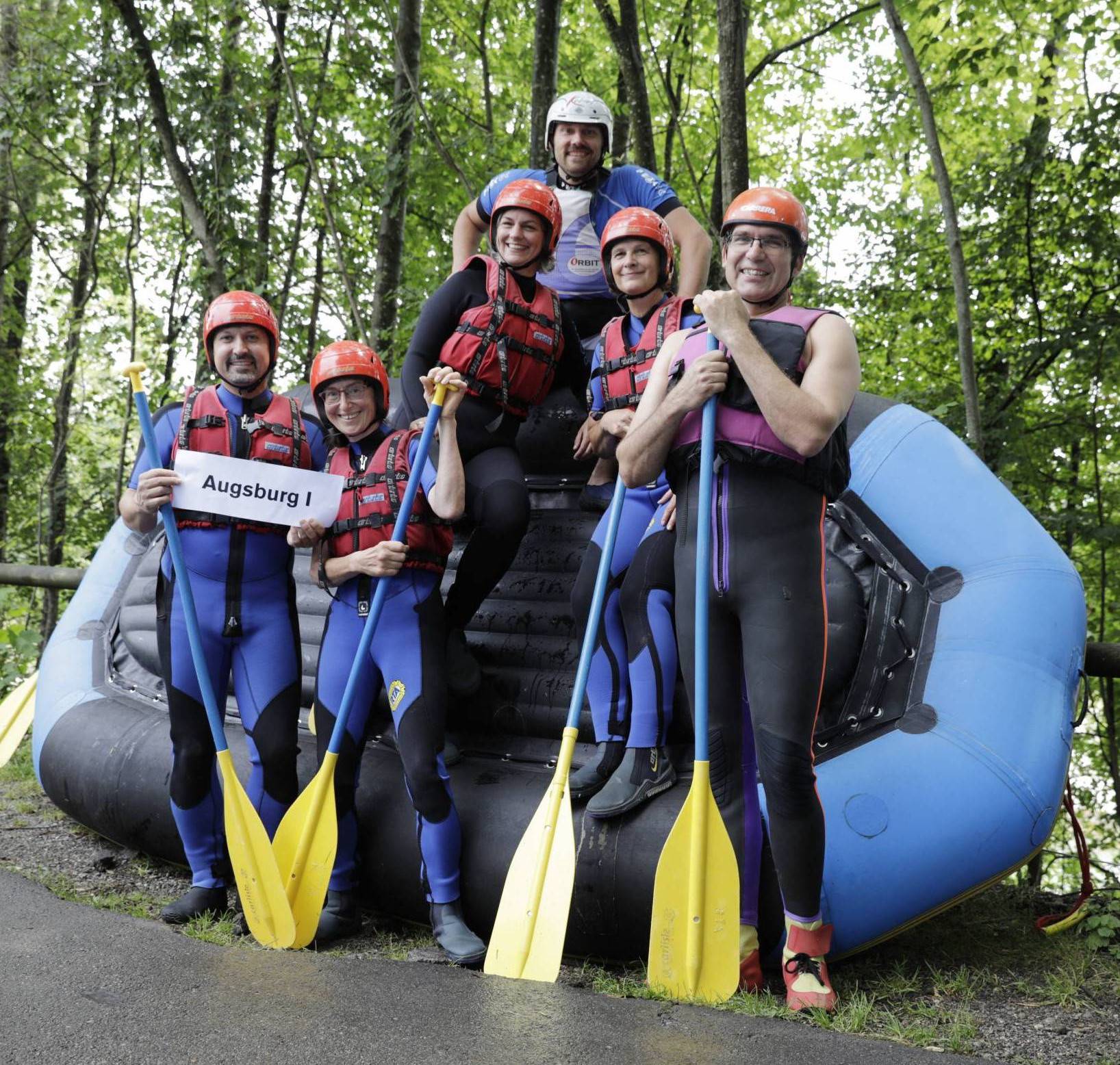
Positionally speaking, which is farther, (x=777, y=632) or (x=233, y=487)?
(x=233, y=487)

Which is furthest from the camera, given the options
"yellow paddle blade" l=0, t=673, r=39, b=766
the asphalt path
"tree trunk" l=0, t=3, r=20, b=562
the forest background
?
"tree trunk" l=0, t=3, r=20, b=562

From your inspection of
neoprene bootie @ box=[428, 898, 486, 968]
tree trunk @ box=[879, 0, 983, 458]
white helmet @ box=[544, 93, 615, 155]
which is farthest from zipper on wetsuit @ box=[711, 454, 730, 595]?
tree trunk @ box=[879, 0, 983, 458]

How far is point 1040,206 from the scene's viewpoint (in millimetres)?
6703

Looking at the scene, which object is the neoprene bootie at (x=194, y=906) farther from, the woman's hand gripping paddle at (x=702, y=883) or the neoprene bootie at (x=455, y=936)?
the woman's hand gripping paddle at (x=702, y=883)

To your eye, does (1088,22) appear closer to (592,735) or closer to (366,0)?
(592,735)

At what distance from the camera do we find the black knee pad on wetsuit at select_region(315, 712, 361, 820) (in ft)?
10.2

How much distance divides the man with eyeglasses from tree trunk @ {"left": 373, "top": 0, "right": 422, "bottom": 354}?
5.29 m

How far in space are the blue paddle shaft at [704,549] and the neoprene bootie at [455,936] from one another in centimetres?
85

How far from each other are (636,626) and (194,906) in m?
1.54

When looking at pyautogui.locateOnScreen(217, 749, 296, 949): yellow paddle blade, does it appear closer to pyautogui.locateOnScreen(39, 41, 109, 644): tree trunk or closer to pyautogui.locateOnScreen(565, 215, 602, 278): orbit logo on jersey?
pyautogui.locateOnScreen(565, 215, 602, 278): orbit logo on jersey

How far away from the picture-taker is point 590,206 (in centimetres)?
407

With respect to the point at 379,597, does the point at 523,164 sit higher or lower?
higher

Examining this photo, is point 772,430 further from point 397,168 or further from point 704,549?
point 397,168

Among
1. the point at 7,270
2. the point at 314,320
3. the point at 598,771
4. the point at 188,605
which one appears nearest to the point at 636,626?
the point at 598,771
